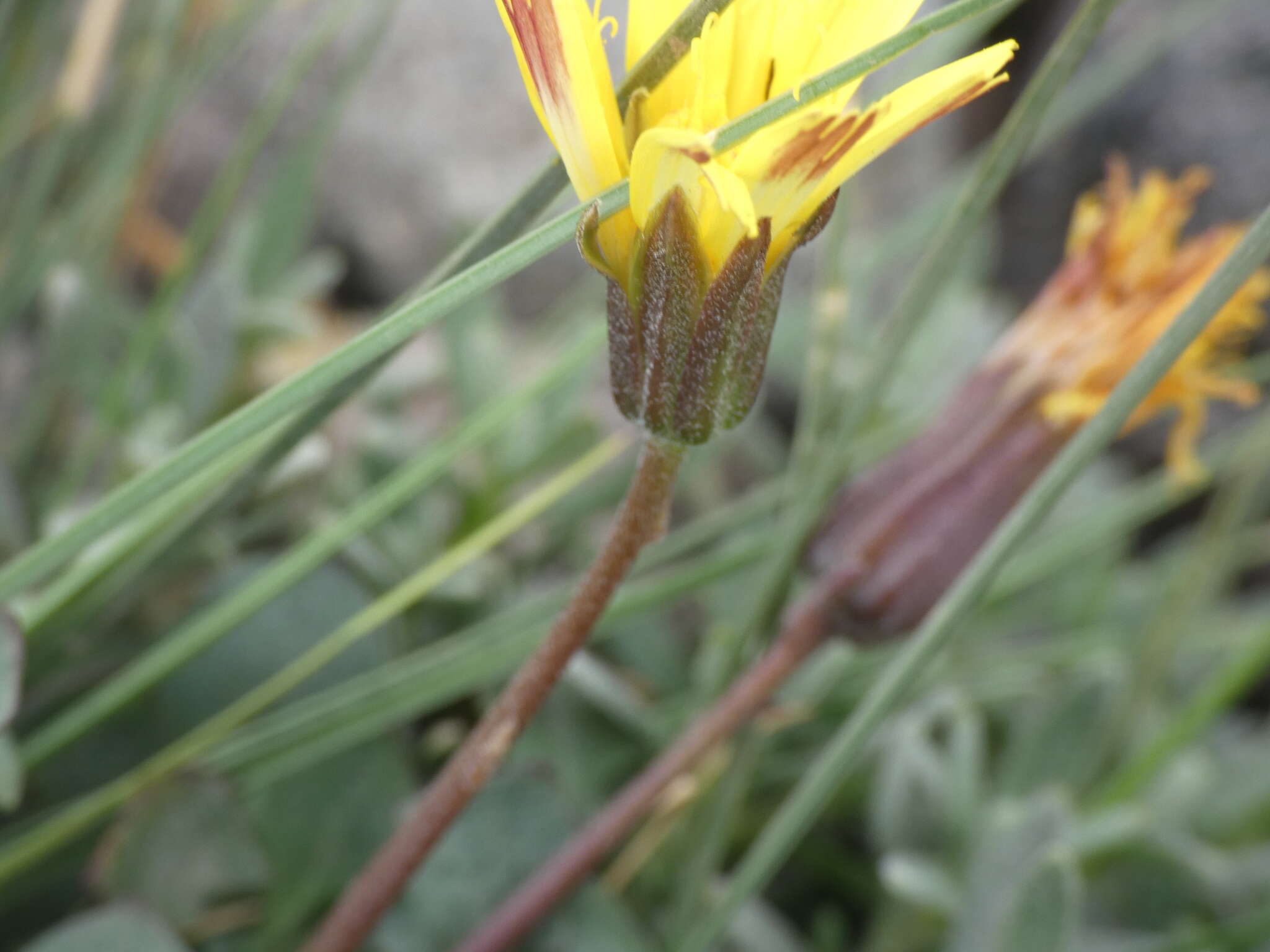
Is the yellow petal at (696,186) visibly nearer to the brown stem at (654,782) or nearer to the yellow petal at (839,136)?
the yellow petal at (839,136)

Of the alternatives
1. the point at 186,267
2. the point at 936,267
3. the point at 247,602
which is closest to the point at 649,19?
the point at 936,267

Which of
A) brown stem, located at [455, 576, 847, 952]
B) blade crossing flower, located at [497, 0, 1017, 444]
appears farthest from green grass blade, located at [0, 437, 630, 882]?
blade crossing flower, located at [497, 0, 1017, 444]

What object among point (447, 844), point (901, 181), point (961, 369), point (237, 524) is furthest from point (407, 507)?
point (901, 181)

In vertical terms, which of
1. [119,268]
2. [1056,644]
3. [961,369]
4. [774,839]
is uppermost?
[119,268]

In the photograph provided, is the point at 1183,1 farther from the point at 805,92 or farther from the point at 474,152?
the point at 805,92

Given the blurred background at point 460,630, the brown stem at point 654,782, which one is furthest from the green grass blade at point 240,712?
the brown stem at point 654,782

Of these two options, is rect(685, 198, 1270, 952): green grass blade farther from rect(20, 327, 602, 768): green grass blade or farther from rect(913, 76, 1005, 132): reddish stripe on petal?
rect(20, 327, 602, 768): green grass blade
